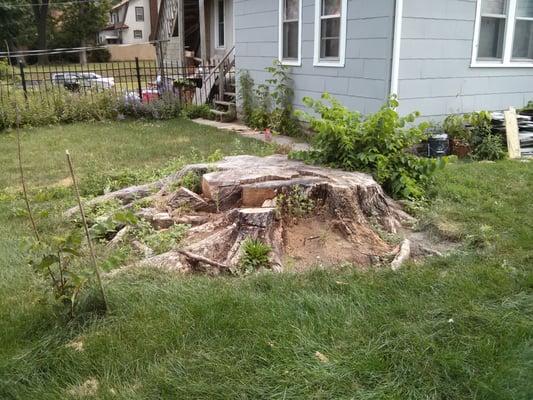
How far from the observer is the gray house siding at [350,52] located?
7.07 meters

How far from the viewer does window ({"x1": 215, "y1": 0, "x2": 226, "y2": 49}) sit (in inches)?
567

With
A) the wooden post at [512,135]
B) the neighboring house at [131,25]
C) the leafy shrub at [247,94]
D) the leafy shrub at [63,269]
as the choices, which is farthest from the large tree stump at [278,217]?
the neighboring house at [131,25]

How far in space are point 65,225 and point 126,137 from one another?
5218mm

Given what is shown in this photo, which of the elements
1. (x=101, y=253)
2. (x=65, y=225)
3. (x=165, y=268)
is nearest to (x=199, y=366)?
(x=165, y=268)

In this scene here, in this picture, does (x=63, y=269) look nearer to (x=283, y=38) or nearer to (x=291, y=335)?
(x=291, y=335)

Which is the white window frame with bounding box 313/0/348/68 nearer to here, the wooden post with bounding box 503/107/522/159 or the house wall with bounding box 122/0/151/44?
the wooden post with bounding box 503/107/522/159

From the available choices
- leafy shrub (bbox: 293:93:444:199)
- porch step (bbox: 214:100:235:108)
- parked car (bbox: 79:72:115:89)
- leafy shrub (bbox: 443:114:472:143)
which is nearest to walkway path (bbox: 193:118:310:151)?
porch step (bbox: 214:100:235:108)

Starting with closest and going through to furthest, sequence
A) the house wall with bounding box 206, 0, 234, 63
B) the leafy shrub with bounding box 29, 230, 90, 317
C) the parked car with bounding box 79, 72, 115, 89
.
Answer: the leafy shrub with bounding box 29, 230, 90, 317 → the parked car with bounding box 79, 72, 115, 89 → the house wall with bounding box 206, 0, 234, 63

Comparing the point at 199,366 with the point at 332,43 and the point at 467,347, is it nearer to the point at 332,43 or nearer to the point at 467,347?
the point at 467,347

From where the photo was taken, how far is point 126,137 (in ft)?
31.3

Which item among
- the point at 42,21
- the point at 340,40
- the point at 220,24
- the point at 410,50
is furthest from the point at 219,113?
the point at 42,21

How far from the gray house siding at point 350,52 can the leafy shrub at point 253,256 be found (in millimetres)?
4349

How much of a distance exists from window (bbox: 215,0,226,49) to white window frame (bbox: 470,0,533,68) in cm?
825

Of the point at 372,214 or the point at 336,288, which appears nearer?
the point at 336,288
